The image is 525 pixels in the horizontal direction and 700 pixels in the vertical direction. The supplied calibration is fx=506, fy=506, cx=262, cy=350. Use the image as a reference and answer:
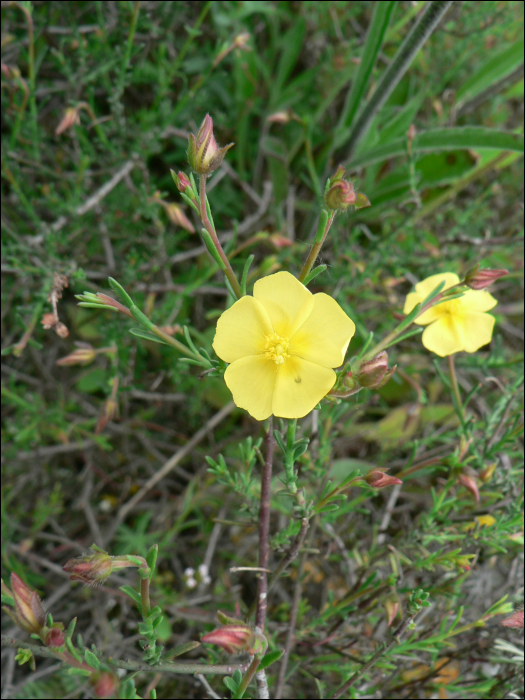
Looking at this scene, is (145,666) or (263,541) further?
(263,541)

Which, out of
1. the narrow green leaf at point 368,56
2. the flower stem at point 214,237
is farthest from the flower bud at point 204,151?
the narrow green leaf at point 368,56

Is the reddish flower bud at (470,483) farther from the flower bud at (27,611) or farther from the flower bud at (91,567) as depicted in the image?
the flower bud at (27,611)

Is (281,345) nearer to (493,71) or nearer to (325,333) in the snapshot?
(325,333)

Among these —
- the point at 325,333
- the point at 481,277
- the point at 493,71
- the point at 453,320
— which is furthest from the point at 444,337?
the point at 493,71

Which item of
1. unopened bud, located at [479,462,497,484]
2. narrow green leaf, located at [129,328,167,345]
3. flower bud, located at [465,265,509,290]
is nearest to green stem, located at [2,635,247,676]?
narrow green leaf, located at [129,328,167,345]

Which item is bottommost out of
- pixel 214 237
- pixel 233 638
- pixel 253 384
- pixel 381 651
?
pixel 381 651
